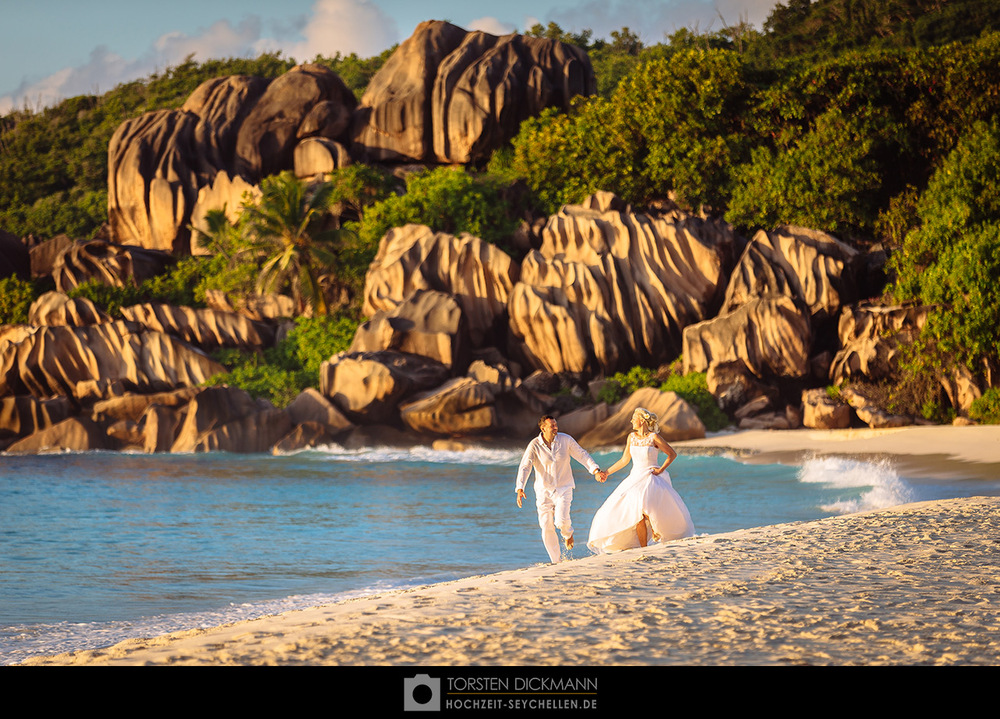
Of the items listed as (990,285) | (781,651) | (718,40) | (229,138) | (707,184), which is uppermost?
(718,40)

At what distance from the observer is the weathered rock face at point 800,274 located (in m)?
26.1

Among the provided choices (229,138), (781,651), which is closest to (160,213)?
(229,138)

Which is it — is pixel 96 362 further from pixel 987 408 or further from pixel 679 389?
pixel 987 408

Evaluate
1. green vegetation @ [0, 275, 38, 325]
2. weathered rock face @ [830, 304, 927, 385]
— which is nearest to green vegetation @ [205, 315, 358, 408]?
green vegetation @ [0, 275, 38, 325]

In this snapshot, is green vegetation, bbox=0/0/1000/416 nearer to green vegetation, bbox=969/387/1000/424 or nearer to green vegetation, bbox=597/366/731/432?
green vegetation, bbox=597/366/731/432

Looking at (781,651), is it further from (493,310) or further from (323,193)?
(323,193)

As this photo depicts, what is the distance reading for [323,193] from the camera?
3428 centimetres

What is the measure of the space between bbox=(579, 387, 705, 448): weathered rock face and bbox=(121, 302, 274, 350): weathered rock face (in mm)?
13286

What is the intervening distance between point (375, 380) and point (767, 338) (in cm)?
1081

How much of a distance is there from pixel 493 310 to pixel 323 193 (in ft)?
31.8

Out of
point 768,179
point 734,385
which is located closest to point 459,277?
point 734,385

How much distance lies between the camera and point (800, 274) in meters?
26.4

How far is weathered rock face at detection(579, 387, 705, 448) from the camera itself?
77.3 ft
